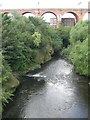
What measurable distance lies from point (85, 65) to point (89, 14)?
129ft

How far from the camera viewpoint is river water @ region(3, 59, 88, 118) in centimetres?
2728

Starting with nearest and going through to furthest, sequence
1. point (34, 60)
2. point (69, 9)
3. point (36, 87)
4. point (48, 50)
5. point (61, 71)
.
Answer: point (36, 87)
point (61, 71)
point (34, 60)
point (48, 50)
point (69, 9)

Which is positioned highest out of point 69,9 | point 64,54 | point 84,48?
point 69,9

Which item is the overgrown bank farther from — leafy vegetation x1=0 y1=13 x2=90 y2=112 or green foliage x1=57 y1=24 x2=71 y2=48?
green foliage x1=57 y1=24 x2=71 y2=48

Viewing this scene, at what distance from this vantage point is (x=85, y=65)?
127 ft

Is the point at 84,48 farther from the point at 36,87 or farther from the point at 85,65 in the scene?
the point at 36,87

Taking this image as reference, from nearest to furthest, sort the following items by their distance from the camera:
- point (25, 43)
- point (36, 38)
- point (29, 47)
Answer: point (25, 43) → point (29, 47) → point (36, 38)

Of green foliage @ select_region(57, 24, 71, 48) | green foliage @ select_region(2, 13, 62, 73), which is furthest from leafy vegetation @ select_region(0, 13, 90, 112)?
green foliage @ select_region(57, 24, 71, 48)

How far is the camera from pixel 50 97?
104 ft

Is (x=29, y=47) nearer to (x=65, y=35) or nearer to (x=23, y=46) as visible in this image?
(x=23, y=46)

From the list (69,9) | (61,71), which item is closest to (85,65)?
(61,71)

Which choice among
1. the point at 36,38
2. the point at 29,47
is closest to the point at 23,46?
the point at 29,47

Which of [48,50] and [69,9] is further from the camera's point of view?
[69,9]

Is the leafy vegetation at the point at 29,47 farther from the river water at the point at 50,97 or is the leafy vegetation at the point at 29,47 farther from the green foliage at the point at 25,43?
the river water at the point at 50,97
